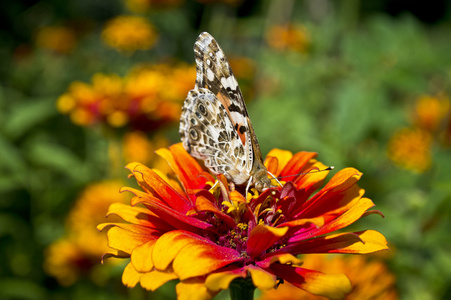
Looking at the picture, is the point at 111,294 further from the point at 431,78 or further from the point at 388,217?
the point at 431,78

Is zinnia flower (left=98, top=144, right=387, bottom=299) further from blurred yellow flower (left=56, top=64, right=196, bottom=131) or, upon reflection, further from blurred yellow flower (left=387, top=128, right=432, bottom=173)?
blurred yellow flower (left=387, top=128, right=432, bottom=173)

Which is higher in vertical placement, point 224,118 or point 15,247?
point 224,118

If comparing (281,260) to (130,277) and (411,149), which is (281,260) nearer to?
(130,277)

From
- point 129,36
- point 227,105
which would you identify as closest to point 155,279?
point 227,105

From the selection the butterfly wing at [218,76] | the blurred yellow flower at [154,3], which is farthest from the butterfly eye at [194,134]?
the blurred yellow flower at [154,3]

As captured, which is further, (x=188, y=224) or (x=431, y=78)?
(x=431, y=78)

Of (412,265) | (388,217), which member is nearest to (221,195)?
(388,217)
